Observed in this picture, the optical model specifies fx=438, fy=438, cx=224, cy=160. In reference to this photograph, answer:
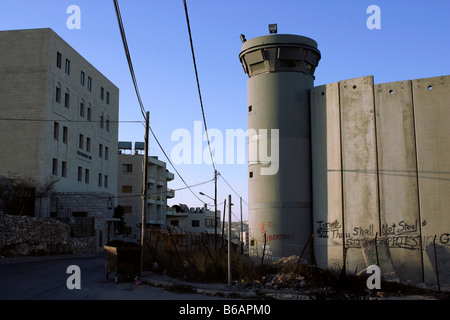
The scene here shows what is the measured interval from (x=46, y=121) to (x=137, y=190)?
28.0m

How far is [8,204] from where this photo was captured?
127 ft

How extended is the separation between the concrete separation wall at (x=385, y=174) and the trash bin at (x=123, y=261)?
26.8 feet

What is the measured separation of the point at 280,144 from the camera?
22.4m

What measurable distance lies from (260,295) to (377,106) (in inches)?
473

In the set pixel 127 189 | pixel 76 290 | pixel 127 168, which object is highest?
pixel 127 168

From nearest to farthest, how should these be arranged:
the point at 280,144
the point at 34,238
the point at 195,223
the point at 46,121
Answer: the point at 280,144, the point at 34,238, the point at 46,121, the point at 195,223

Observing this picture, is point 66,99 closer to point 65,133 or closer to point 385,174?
point 65,133

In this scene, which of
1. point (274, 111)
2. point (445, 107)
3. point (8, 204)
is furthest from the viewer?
point (8, 204)

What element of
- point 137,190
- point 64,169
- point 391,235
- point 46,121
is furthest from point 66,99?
point 391,235

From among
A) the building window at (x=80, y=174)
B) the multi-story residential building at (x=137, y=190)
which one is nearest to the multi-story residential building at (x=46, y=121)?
the building window at (x=80, y=174)

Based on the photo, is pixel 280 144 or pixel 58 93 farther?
pixel 58 93
